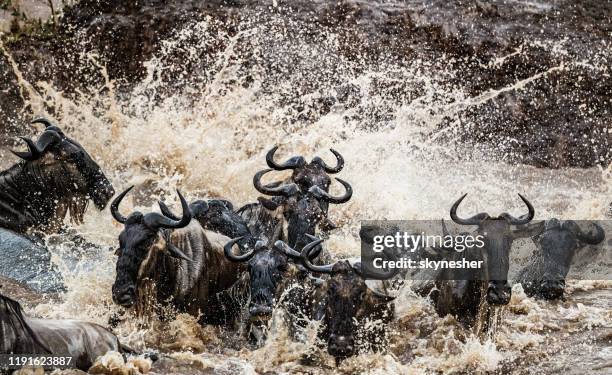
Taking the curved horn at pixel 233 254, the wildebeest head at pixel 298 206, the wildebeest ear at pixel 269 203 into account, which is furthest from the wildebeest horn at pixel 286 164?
the curved horn at pixel 233 254

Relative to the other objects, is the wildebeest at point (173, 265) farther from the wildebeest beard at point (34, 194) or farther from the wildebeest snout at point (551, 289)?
the wildebeest snout at point (551, 289)

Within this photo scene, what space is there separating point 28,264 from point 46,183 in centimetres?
112

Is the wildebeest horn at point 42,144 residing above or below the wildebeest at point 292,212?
above

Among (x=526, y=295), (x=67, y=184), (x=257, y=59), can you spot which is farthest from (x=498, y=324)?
(x=257, y=59)

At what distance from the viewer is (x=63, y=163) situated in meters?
10.7

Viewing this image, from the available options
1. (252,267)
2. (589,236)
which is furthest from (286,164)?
(589,236)

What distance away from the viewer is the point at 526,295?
10.1 metres

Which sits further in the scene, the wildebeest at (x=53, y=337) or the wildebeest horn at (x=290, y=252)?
the wildebeest horn at (x=290, y=252)

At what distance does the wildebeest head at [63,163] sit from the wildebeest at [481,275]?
12.9ft

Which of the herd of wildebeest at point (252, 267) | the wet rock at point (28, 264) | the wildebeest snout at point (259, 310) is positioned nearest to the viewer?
the herd of wildebeest at point (252, 267)

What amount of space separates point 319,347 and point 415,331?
1.13 meters

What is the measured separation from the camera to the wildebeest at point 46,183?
A: 10703mm

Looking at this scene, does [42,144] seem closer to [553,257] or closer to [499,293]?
[499,293]

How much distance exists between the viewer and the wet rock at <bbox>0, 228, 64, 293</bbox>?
9.70 m
